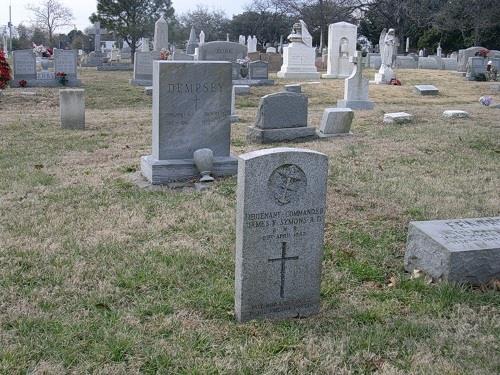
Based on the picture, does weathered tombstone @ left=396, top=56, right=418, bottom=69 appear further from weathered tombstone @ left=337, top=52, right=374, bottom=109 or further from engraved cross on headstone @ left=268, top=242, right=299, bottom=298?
engraved cross on headstone @ left=268, top=242, right=299, bottom=298

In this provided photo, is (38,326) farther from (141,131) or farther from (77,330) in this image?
(141,131)

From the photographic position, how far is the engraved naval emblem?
12.1 feet

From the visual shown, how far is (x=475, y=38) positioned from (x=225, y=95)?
45332 mm

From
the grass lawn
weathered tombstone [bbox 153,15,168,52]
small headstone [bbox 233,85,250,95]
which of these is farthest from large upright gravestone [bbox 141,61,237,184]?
weathered tombstone [bbox 153,15,168,52]

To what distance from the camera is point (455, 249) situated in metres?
4.32

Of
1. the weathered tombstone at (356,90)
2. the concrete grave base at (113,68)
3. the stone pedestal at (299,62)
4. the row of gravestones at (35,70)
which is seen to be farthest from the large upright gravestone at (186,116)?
the concrete grave base at (113,68)

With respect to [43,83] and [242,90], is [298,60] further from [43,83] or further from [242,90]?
[43,83]

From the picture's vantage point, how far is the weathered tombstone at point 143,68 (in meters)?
23.0

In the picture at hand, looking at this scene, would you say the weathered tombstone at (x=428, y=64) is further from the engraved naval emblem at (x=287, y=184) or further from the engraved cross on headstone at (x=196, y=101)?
the engraved naval emblem at (x=287, y=184)

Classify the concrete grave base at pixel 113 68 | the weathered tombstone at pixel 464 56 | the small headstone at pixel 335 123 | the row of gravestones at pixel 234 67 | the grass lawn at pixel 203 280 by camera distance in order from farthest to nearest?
1. the concrete grave base at pixel 113 68
2. the weathered tombstone at pixel 464 56
3. the row of gravestones at pixel 234 67
4. the small headstone at pixel 335 123
5. the grass lawn at pixel 203 280

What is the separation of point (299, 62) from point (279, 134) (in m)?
18.6

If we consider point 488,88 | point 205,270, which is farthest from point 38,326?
point 488,88

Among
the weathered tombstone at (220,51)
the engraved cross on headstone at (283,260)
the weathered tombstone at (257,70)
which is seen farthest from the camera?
the weathered tombstone at (257,70)

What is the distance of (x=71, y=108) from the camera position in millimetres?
12336
